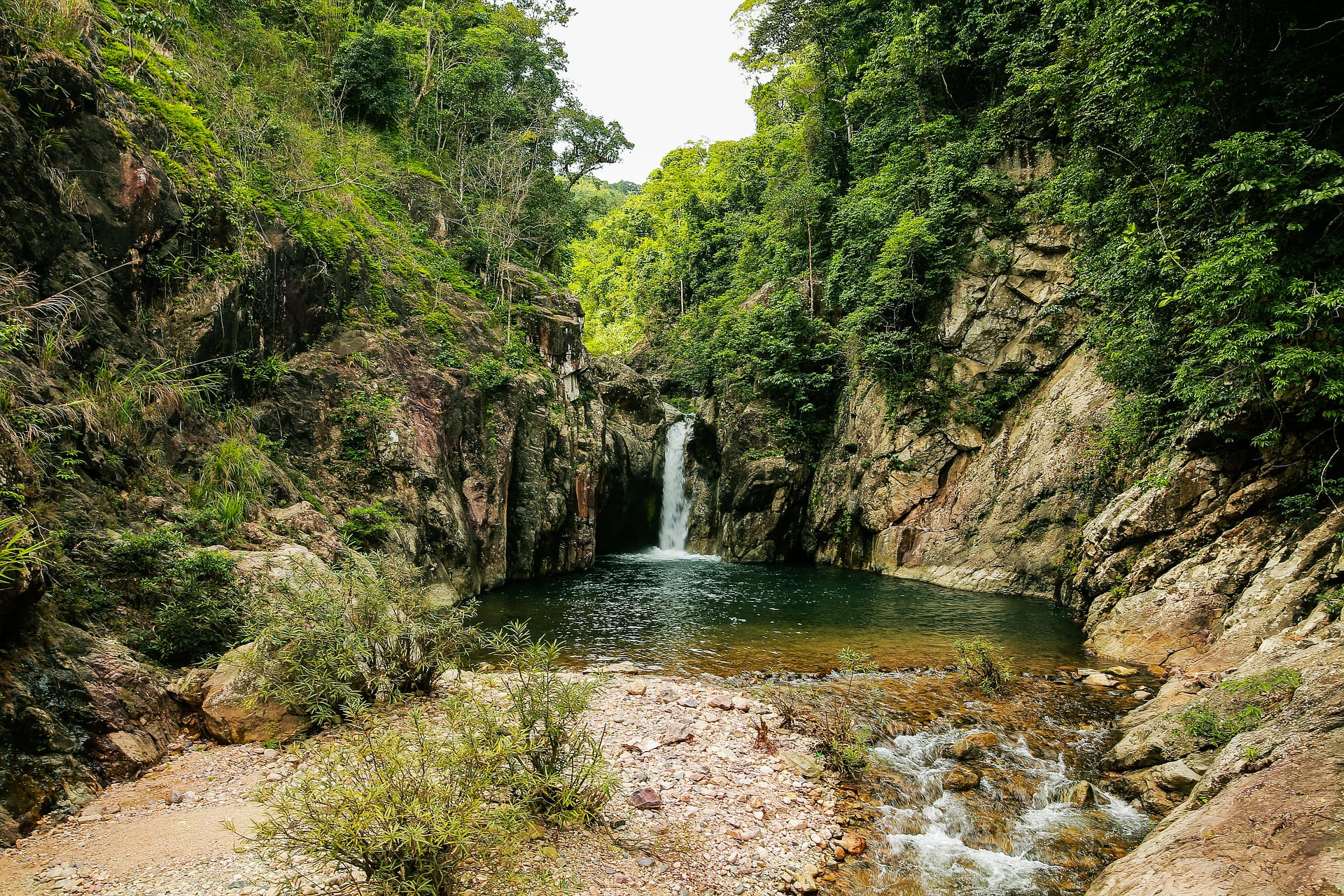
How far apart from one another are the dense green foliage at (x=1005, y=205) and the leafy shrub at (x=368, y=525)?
1663cm

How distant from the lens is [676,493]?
30.4m

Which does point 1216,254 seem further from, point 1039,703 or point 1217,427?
point 1039,703

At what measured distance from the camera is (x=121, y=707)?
205 inches

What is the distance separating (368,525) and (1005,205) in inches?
935

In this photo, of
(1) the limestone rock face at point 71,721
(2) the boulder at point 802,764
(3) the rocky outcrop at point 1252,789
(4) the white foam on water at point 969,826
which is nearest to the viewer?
(3) the rocky outcrop at point 1252,789

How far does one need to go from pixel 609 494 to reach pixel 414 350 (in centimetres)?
1330

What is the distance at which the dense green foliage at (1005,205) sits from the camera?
356 inches

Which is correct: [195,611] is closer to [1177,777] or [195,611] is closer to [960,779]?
[960,779]

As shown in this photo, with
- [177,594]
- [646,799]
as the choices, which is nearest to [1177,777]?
[646,799]

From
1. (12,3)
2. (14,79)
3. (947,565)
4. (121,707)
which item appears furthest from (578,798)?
(947,565)

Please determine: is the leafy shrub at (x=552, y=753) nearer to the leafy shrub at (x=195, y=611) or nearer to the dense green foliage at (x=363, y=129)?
the leafy shrub at (x=195, y=611)

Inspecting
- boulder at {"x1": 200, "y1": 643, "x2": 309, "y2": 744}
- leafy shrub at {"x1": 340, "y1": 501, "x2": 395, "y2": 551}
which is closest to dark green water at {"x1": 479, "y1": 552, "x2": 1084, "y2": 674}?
leafy shrub at {"x1": 340, "y1": 501, "x2": 395, "y2": 551}

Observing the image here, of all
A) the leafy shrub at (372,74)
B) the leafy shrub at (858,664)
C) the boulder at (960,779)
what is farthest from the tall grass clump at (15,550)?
the leafy shrub at (372,74)

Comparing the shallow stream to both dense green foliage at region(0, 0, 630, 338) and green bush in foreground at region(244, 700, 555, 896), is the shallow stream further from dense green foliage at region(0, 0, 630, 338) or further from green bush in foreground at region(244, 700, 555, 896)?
dense green foliage at region(0, 0, 630, 338)
